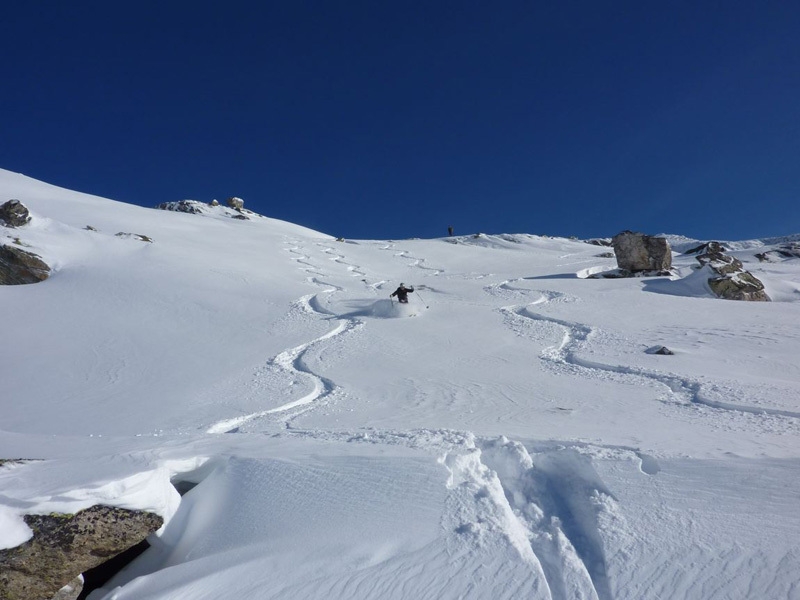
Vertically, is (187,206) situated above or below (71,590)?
above

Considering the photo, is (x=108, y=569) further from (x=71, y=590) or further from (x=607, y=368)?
(x=607, y=368)

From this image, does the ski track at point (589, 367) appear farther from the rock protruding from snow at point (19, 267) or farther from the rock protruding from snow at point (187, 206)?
the rock protruding from snow at point (187, 206)

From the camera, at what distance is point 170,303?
1605 centimetres

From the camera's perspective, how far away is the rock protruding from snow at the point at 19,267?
17766 millimetres

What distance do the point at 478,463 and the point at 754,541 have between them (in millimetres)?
2018

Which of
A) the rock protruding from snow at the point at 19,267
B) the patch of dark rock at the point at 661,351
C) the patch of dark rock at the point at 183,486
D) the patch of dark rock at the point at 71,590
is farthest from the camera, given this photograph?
the rock protruding from snow at the point at 19,267

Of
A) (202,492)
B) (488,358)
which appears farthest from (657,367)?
(202,492)

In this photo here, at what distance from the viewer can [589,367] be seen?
9.28 metres

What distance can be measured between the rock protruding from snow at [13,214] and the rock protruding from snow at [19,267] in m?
3.76

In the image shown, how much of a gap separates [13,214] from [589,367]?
24689 mm

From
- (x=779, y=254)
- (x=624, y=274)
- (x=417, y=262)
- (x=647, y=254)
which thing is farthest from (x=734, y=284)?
(x=779, y=254)

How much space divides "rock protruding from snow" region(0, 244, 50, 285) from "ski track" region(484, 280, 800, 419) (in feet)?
56.2

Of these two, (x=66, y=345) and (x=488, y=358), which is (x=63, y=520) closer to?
(x=488, y=358)

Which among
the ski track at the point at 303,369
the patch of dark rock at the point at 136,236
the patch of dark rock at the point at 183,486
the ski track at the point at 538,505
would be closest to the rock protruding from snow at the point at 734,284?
the ski track at the point at 303,369
